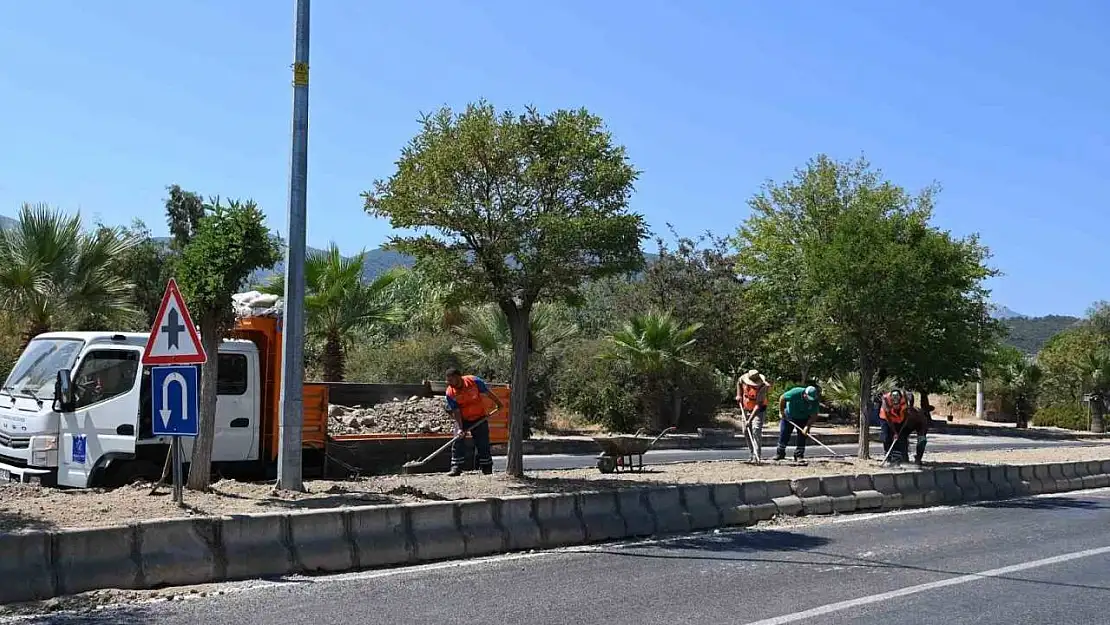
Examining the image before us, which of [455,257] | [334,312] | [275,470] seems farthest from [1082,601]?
[334,312]

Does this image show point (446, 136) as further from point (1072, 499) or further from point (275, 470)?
point (1072, 499)

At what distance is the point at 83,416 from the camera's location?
37.6 ft

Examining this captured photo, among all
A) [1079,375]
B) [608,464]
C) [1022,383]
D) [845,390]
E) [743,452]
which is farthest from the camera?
[1022,383]

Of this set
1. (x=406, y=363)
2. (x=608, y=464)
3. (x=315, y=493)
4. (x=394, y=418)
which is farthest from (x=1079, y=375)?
(x=315, y=493)

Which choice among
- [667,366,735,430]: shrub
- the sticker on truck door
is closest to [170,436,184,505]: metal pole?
the sticker on truck door

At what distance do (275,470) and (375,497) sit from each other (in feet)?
7.49

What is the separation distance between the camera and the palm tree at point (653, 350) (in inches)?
1125

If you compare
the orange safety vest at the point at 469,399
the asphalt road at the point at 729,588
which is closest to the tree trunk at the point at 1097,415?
the asphalt road at the point at 729,588

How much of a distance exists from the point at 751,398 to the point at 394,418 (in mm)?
6021

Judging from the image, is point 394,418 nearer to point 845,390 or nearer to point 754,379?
point 754,379

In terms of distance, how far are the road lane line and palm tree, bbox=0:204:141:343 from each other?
1607 cm

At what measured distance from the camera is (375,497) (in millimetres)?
11219

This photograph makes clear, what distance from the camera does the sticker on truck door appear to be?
11445 mm

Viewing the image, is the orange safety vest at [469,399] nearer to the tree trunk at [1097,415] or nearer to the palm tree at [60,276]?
the palm tree at [60,276]
